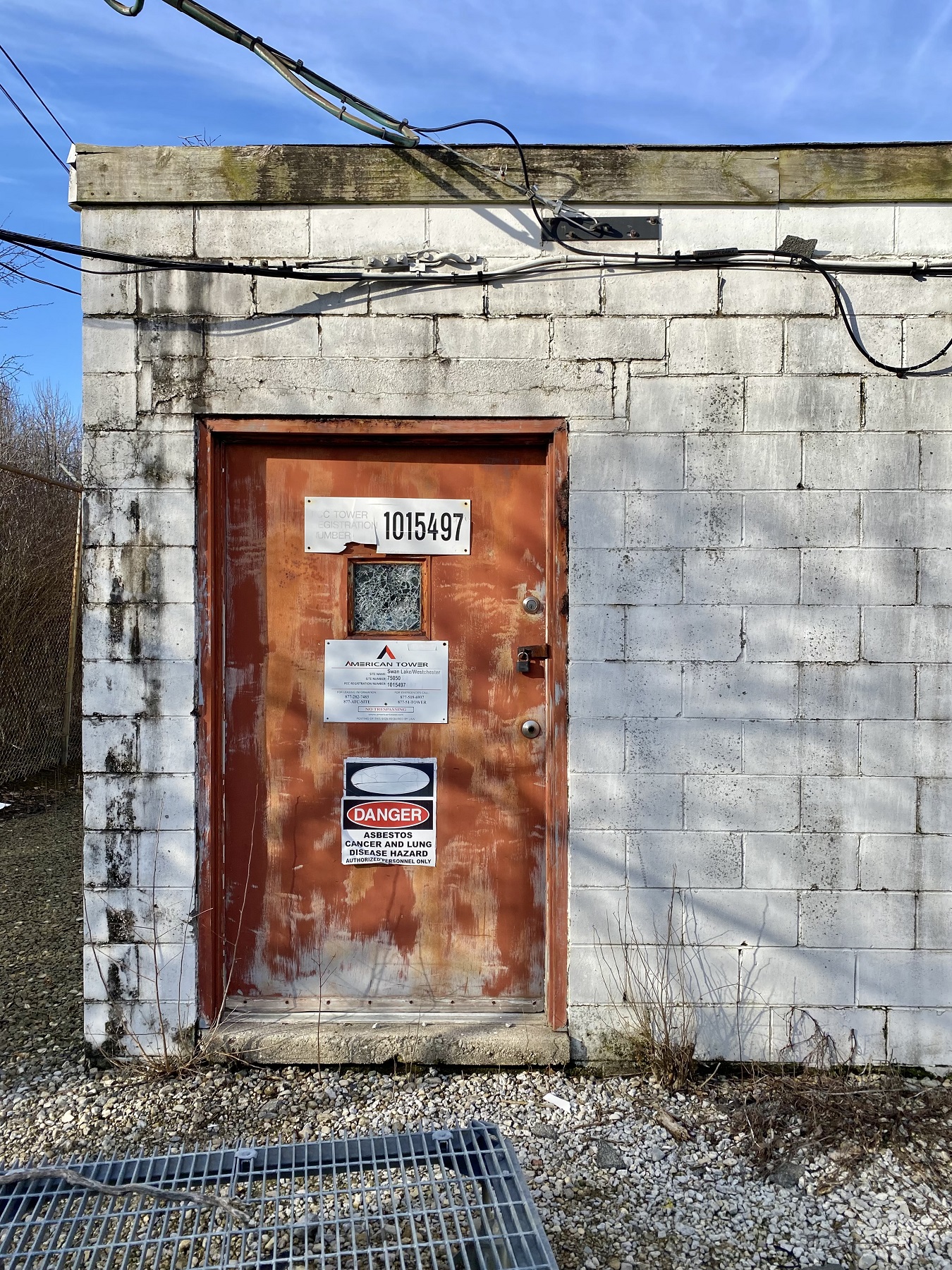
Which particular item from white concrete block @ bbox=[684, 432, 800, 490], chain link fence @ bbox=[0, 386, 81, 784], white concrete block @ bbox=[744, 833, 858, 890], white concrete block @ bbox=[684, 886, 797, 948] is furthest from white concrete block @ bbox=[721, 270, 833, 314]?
chain link fence @ bbox=[0, 386, 81, 784]

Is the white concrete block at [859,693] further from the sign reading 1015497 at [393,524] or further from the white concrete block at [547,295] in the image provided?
the white concrete block at [547,295]

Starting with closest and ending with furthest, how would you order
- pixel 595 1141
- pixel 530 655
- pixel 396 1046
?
1. pixel 595 1141
2. pixel 396 1046
3. pixel 530 655

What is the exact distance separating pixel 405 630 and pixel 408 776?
1.94 feet

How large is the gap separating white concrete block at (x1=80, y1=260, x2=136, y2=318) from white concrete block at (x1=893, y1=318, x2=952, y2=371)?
3.04 meters

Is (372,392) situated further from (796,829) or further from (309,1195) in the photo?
(309,1195)

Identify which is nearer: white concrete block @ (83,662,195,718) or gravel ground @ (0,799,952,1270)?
gravel ground @ (0,799,952,1270)

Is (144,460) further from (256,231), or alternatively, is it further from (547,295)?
(547,295)

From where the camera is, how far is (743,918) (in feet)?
10.9

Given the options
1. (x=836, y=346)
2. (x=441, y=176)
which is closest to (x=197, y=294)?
(x=441, y=176)

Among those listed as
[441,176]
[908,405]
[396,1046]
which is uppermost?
[441,176]

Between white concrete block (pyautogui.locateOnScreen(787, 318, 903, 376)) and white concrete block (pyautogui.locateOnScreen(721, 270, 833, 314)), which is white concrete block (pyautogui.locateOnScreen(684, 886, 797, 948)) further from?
white concrete block (pyautogui.locateOnScreen(721, 270, 833, 314))

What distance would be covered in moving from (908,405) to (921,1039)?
2.47 metres

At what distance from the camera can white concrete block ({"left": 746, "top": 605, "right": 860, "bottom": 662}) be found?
335 cm

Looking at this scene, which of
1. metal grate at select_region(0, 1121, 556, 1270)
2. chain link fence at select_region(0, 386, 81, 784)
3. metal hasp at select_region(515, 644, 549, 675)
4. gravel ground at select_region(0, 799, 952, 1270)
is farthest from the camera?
chain link fence at select_region(0, 386, 81, 784)
